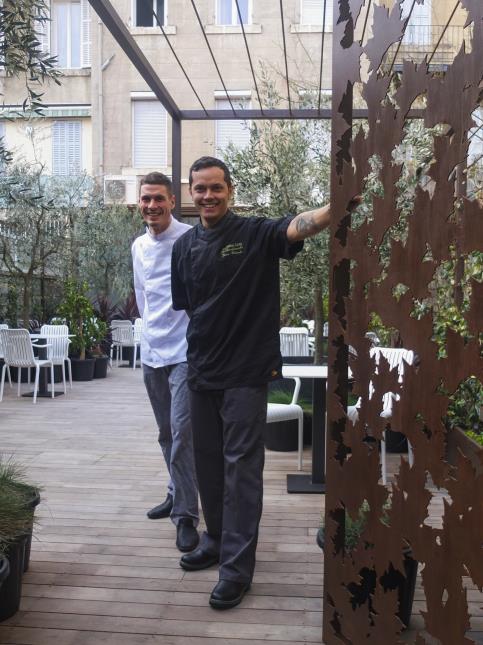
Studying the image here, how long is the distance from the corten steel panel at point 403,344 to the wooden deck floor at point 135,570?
19.5 inches

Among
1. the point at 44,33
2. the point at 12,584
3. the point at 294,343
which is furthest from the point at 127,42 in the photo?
the point at 294,343

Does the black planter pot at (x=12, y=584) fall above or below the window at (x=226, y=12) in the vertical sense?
below

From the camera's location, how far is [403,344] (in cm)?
205

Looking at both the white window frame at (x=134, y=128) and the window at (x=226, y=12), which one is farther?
the white window frame at (x=134, y=128)

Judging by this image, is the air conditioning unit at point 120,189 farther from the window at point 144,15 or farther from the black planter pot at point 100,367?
the black planter pot at point 100,367

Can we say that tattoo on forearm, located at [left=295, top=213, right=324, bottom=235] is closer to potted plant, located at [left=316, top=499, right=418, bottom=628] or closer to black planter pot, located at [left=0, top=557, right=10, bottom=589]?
potted plant, located at [left=316, top=499, right=418, bottom=628]

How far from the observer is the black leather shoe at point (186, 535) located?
11.7ft

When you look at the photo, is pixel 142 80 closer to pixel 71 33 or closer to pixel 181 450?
pixel 71 33

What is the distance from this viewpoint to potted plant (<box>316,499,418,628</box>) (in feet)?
7.55

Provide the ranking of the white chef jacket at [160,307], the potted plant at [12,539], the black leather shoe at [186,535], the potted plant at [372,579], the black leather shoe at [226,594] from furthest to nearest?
the white chef jacket at [160,307] < the black leather shoe at [186,535] < the black leather shoe at [226,594] < the potted plant at [12,539] < the potted plant at [372,579]

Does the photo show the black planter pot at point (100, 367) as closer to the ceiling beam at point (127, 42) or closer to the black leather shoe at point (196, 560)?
the ceiling beam at point (127, 42)

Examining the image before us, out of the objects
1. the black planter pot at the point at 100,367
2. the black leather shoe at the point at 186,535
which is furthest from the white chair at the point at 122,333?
the black leather shoe at the point at 186,535

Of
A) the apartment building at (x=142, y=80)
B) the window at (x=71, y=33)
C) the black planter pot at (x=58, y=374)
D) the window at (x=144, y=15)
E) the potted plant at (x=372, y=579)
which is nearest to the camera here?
the potted plant at (x=372, y=579)

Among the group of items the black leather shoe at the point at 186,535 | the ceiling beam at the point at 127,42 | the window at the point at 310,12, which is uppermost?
the window at the point at 310,12
